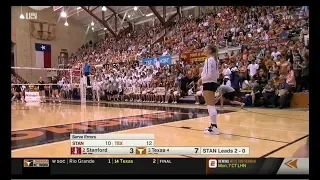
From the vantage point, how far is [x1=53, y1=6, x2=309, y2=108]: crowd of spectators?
14.4ft

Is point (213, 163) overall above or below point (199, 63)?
below

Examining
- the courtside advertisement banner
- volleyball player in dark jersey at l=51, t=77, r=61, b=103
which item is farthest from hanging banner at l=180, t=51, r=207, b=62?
the courtside advertisement banner

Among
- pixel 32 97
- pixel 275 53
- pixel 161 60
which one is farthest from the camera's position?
pixel 32 97

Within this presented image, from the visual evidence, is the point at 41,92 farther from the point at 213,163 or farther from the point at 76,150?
the point at 213,163

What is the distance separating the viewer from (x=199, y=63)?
5.94 meters

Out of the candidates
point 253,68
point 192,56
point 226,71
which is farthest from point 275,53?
point 192,56

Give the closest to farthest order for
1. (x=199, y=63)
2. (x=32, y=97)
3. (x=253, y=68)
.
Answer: (x=253, y=68) < (x=199, y=63) < (x=32, y=97)

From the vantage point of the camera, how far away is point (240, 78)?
16.7 ft

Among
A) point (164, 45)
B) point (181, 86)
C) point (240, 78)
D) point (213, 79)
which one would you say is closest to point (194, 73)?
point (181, 86)

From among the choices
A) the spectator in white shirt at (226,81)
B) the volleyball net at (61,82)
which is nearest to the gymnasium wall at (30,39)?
the volleyball net at (61,82)

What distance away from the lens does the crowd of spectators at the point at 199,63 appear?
4388mm
